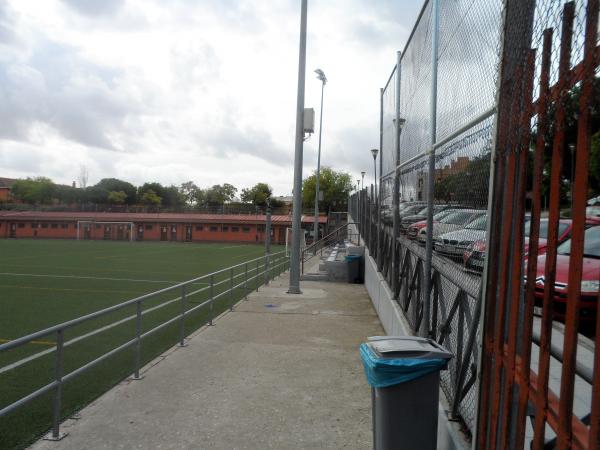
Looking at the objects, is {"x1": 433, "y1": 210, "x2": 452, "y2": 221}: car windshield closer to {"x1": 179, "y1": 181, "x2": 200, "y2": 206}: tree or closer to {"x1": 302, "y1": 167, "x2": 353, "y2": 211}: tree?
{"x1": 302, "y1": 167, "x2": 353, "y2": 211}: tree

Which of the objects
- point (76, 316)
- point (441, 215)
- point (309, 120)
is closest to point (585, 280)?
point (441, 215)

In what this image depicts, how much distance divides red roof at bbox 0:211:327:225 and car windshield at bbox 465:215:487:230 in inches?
1962

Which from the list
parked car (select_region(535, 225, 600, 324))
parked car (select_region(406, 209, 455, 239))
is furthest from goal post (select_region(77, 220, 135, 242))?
parked car (select_region(535, 225, 600, 324))

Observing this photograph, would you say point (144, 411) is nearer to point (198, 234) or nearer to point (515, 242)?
point (515, 242)

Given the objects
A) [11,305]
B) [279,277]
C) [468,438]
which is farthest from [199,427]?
[279,277]

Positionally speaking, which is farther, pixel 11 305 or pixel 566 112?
pixel 11 305

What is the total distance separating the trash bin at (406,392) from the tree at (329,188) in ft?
264

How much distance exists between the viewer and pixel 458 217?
389 cm

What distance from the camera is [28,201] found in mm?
103438

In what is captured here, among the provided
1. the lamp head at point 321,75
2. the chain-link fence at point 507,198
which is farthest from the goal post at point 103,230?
the chain-link fence at point 507,198

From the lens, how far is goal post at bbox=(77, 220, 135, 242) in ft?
189

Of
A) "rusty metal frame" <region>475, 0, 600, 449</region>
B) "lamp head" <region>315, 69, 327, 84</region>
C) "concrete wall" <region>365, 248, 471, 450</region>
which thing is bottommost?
"concrete wall" <region>365, 248, 471, 450</region>

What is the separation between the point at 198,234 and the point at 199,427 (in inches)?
2065

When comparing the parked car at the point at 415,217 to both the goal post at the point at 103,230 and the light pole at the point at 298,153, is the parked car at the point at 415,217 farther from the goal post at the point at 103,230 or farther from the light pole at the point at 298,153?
the goal post at the point at 103,230
